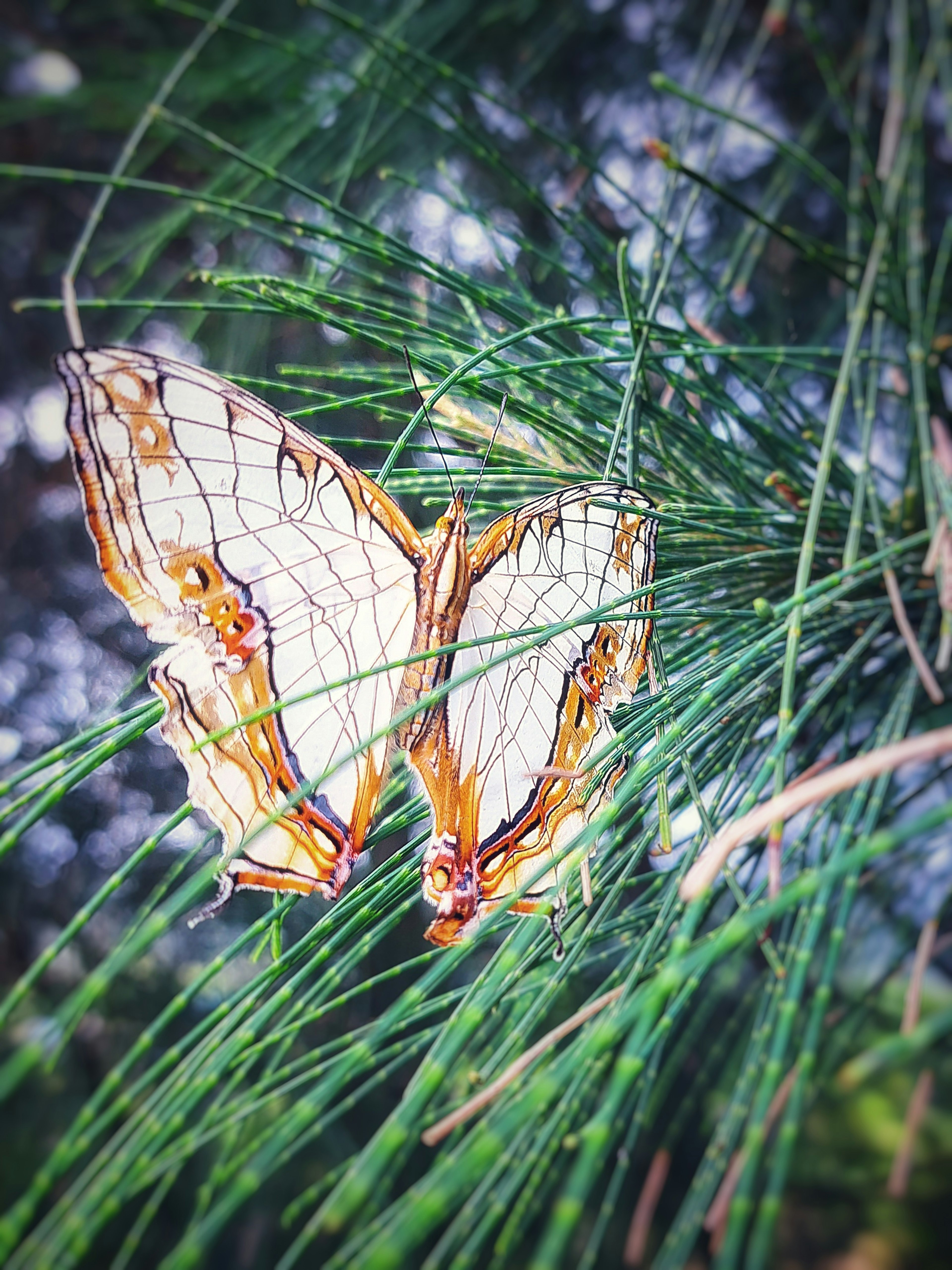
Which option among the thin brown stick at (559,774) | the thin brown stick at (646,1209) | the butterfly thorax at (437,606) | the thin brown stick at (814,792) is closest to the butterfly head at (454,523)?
the butterfly thorax at (437,606)

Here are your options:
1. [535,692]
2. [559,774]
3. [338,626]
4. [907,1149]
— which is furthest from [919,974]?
[338,626]

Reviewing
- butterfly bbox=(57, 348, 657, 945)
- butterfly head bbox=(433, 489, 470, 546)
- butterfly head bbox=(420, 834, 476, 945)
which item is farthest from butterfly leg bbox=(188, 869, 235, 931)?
butterfly head bbox=(433, 489, 470, 546)

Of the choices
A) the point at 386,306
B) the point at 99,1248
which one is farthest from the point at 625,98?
the point at 99,1248

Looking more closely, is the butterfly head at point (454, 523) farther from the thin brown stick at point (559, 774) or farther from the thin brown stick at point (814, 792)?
the thin brown stick at point (814, 792)

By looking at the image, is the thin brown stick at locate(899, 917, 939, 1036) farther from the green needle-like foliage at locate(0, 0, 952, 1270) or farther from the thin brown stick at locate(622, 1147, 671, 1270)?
the thin brown stick at locate(622, 1147, 671, 1270)

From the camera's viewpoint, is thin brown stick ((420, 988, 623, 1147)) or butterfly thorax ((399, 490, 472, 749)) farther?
butterfly thorax ((399, 490, 472, 749))

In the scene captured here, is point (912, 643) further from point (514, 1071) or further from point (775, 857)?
point (514, 1071)
